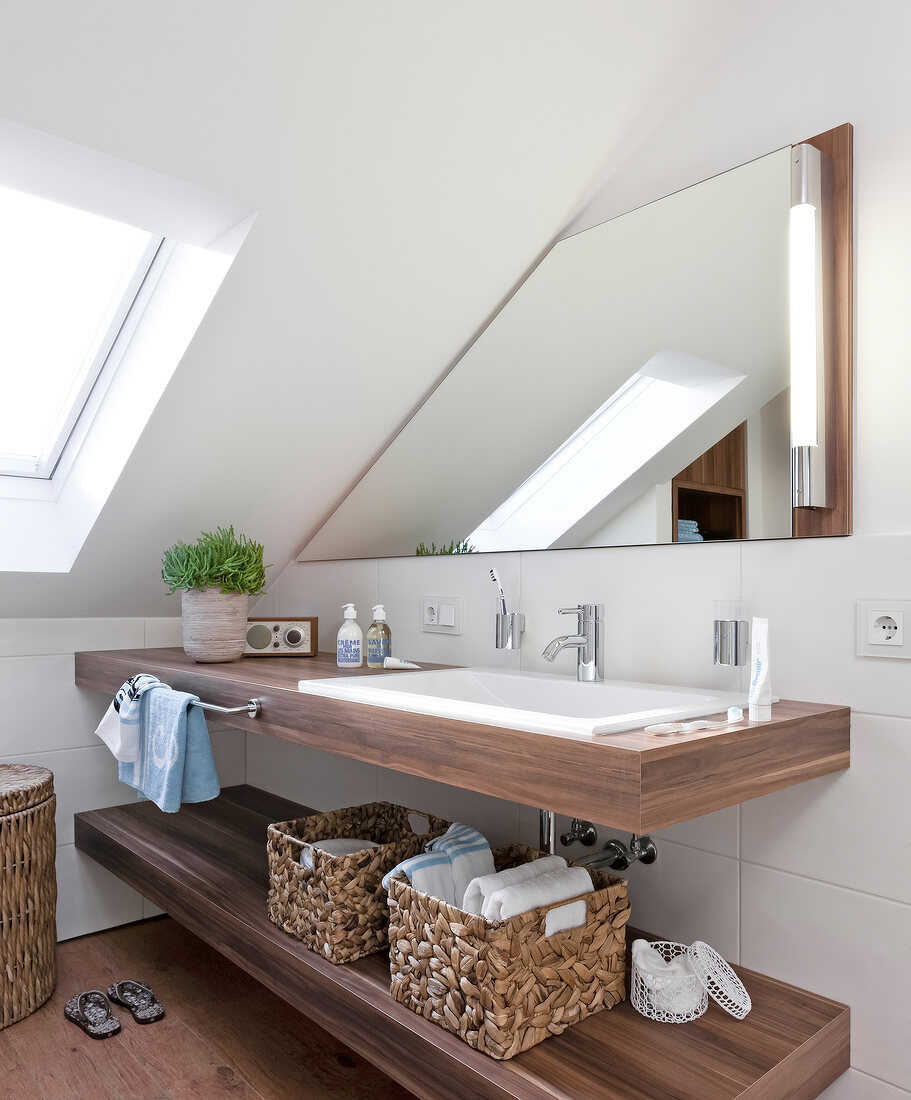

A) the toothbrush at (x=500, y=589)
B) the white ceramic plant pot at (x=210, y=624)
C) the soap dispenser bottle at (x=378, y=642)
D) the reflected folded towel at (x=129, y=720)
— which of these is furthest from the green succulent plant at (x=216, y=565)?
the toothbrush at (x=500, y=589)

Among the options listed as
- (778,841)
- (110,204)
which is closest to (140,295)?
(110,204)

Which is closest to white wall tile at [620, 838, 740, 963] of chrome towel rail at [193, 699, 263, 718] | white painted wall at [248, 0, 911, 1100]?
white painted wall at [248, 0, 911, 1100]

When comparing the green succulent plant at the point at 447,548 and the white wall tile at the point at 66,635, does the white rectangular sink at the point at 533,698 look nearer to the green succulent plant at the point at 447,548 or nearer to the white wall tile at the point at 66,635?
the green succulent plant at the point at 447,548

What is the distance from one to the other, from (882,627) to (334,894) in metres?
1.03

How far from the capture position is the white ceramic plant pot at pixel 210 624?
7.07 feet

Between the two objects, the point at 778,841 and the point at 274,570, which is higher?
the point at 274,570

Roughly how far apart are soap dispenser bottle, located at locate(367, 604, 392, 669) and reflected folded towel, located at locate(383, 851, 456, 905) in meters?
0.63

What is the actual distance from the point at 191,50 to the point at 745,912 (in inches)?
66.7

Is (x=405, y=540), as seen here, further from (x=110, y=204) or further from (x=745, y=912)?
(x=745, y=912)

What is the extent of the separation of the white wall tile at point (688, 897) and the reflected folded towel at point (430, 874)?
40 centimetres

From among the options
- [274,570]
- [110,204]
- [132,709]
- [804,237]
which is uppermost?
[110,204]

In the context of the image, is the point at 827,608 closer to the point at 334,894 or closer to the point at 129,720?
the point at 334,894

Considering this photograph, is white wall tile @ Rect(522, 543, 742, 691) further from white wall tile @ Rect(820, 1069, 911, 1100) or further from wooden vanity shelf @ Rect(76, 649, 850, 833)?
white wall tile @ Rect(820, 1069, 911, 1100)

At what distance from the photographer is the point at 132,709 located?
1959mm
